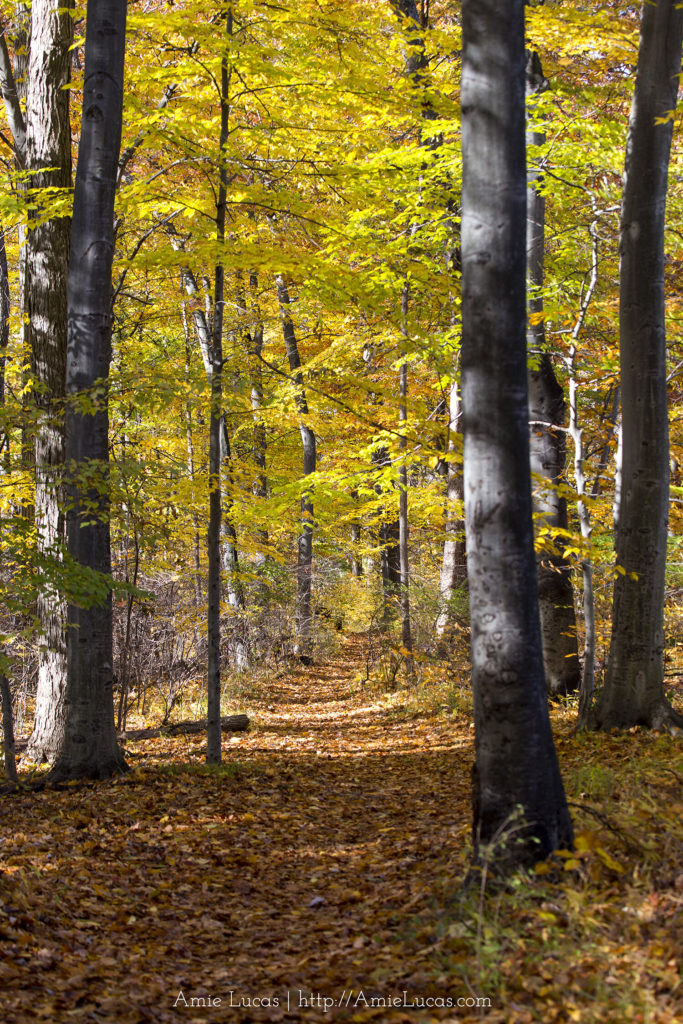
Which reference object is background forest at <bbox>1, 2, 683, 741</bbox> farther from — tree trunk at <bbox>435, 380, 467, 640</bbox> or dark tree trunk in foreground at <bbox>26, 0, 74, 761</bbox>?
dark tree trunk in foreground at <bbox>26, 0, 74, 761</bbox>

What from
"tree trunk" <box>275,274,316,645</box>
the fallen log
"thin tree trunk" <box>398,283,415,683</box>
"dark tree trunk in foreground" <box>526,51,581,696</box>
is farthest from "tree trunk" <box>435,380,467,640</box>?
"tree trunk" <box>275,274,316,645</box>

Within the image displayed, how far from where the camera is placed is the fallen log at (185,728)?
9992 mm

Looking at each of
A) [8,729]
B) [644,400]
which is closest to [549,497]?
[644,400]

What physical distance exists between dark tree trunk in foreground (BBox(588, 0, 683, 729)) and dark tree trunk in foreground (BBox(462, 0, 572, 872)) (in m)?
3.61

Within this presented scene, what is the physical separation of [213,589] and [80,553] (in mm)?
1609

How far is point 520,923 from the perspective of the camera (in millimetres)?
3670

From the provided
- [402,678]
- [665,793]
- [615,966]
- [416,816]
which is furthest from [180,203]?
[402,678]

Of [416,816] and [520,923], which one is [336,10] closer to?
[416,816]

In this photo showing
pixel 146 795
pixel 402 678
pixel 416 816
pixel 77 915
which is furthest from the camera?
pixel 402 678

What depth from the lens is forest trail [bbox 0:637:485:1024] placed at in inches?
138

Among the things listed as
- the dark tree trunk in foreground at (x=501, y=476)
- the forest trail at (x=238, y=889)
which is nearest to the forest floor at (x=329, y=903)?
the forest trail at (x=238, y=889)

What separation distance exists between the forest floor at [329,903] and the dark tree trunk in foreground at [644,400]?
665mm

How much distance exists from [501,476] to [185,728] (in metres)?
7.63

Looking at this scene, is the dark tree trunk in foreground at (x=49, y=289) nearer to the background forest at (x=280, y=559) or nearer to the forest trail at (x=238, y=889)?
the background forest at (x=280, y=559)
